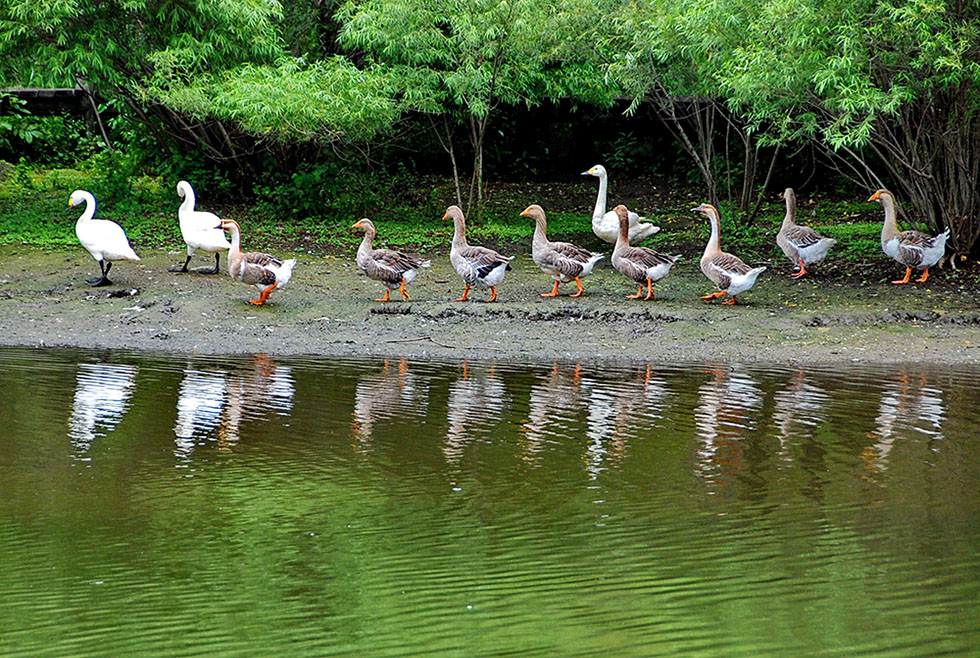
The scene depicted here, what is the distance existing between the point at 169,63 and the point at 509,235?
5.71 meters

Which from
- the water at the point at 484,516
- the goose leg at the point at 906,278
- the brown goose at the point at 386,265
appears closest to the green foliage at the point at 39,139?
the brown goose at the point at 386,265

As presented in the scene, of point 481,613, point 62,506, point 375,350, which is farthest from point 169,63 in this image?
point 481,613

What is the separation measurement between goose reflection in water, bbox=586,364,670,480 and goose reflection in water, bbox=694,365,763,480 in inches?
14.8

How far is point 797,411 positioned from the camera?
8.84m

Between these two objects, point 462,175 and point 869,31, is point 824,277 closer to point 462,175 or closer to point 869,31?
point 869,31

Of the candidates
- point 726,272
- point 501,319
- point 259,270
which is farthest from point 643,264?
point 259,270

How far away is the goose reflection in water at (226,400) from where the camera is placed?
25.8 feet

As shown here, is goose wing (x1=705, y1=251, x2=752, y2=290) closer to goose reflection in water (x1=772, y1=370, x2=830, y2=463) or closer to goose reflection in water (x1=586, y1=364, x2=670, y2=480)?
goose reflection in water (x1=586, y1=364, x2=670, y2=480)

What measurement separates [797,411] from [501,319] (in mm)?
4643

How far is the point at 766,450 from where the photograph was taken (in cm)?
763

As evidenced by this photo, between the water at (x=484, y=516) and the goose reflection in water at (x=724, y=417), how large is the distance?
0.03 m

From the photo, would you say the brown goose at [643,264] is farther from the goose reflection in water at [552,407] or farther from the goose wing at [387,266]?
the goose reflection in water at [552,407]

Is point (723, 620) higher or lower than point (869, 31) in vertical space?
lower

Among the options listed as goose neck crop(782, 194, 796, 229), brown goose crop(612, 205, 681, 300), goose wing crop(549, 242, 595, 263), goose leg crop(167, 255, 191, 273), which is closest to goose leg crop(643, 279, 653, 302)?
brown goose crop(612, 205, 681, 300)
